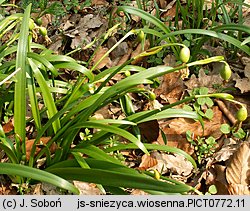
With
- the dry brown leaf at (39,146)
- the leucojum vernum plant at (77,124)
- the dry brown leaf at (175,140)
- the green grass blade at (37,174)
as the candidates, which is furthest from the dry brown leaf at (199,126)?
the green grass blade at (37,174)

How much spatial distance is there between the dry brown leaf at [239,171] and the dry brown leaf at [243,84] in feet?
1.59

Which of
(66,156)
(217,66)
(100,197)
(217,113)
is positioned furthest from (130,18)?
(100,197)

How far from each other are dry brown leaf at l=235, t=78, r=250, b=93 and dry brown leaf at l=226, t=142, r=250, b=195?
0.48 metres

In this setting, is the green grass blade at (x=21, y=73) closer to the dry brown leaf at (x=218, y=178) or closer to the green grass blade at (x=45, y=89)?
the green grass blade at (x=45, y=89)

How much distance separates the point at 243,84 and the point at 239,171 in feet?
2.38

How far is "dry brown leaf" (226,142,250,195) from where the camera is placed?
97.1 inches

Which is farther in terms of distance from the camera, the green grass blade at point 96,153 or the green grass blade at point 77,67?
the green grass blade at point 77,67

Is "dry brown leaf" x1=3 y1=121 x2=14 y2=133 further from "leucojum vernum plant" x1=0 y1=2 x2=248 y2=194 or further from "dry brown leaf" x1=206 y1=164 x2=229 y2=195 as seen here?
"dry brown leaf" x1=206 y1=164 x2=229 y2=195

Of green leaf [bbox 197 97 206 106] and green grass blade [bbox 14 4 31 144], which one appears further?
green leaf [bbox 197 97 206 106]

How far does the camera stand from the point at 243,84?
306 centimetres

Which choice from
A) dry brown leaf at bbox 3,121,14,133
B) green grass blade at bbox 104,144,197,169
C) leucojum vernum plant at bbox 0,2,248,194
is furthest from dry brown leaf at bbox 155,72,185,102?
dry brown leaf at bbox 3,121,14,133

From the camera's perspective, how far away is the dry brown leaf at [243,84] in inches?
119

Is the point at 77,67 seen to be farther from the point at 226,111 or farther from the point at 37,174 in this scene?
the point at 226,111

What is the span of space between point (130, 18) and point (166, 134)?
1.22 m
